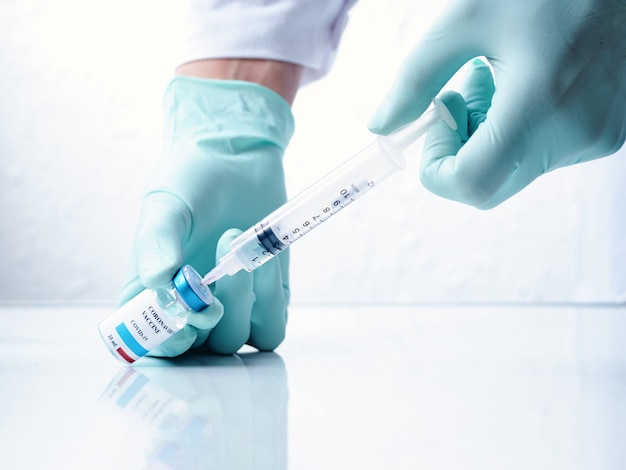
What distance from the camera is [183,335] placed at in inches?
52.7

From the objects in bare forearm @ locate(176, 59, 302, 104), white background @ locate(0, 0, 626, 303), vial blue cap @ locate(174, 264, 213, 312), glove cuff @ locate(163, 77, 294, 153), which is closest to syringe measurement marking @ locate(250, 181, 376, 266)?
vial blue cap @ locate(174, 264, 213, 312)

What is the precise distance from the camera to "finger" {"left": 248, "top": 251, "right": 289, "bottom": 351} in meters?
1.52

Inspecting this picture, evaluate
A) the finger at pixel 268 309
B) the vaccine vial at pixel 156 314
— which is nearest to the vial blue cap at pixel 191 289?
the vaccine vial at pixel 156 314

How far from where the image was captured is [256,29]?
68.1 inches

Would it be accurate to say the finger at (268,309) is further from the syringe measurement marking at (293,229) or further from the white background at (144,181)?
the white background at (144,181)

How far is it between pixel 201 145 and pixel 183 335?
465mm

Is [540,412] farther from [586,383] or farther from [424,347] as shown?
[424,347]

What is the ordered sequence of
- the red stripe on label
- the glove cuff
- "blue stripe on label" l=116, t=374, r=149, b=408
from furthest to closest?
1. the glove cuff
2. the red stripe on label
3. "blue stripe on label" l=116, t=374, r=149, b=408

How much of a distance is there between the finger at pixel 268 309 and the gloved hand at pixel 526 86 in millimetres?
459

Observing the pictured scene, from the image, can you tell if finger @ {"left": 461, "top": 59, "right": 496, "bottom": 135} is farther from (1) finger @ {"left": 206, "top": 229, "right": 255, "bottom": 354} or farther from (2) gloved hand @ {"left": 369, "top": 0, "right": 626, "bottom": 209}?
(1) finger @ {"left": 206, "top": 229, "right": 255, "bottom": 354}

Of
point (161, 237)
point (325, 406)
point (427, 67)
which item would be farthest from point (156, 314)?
point (427, 67)

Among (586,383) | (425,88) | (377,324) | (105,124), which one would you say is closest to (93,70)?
(105,124)

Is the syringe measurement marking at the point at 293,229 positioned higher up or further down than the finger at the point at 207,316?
higher up

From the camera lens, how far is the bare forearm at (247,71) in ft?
5.71
